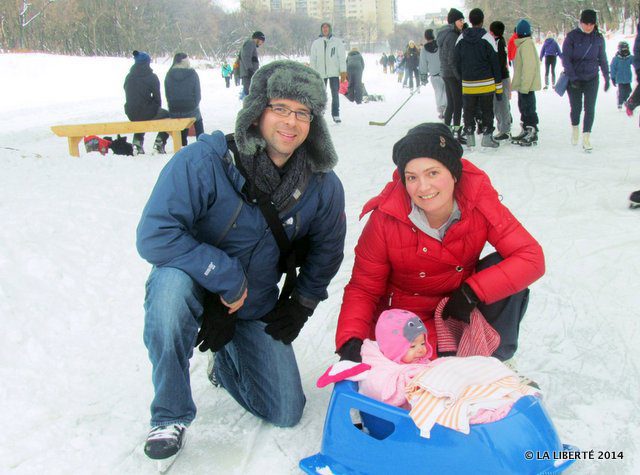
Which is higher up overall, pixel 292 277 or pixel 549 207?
pixel 292 277

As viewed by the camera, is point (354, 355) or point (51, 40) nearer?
point (354, 355)

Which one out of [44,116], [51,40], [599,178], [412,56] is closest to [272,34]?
[51,40]

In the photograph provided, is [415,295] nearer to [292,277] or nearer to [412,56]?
[292,277]

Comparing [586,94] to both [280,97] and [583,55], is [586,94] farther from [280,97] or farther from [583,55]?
[280,97]

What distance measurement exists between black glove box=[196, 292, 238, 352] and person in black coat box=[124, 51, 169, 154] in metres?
6.42

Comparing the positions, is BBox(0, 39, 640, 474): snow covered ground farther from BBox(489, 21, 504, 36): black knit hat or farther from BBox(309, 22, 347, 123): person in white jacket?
BBox(309, 22, 347, 123): person in white jacket

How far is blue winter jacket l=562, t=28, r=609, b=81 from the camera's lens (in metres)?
6.75

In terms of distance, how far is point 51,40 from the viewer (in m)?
43.2

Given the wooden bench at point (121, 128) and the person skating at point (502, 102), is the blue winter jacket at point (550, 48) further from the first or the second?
the wooden bench at point (121, 128)

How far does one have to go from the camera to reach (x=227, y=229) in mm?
2258

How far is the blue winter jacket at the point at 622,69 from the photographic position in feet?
36.3

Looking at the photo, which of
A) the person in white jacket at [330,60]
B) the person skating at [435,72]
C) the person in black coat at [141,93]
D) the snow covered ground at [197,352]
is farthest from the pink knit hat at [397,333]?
the person in white jacket at [330,60]

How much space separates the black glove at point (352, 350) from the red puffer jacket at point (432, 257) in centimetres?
2

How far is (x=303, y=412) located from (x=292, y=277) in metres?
0.55
